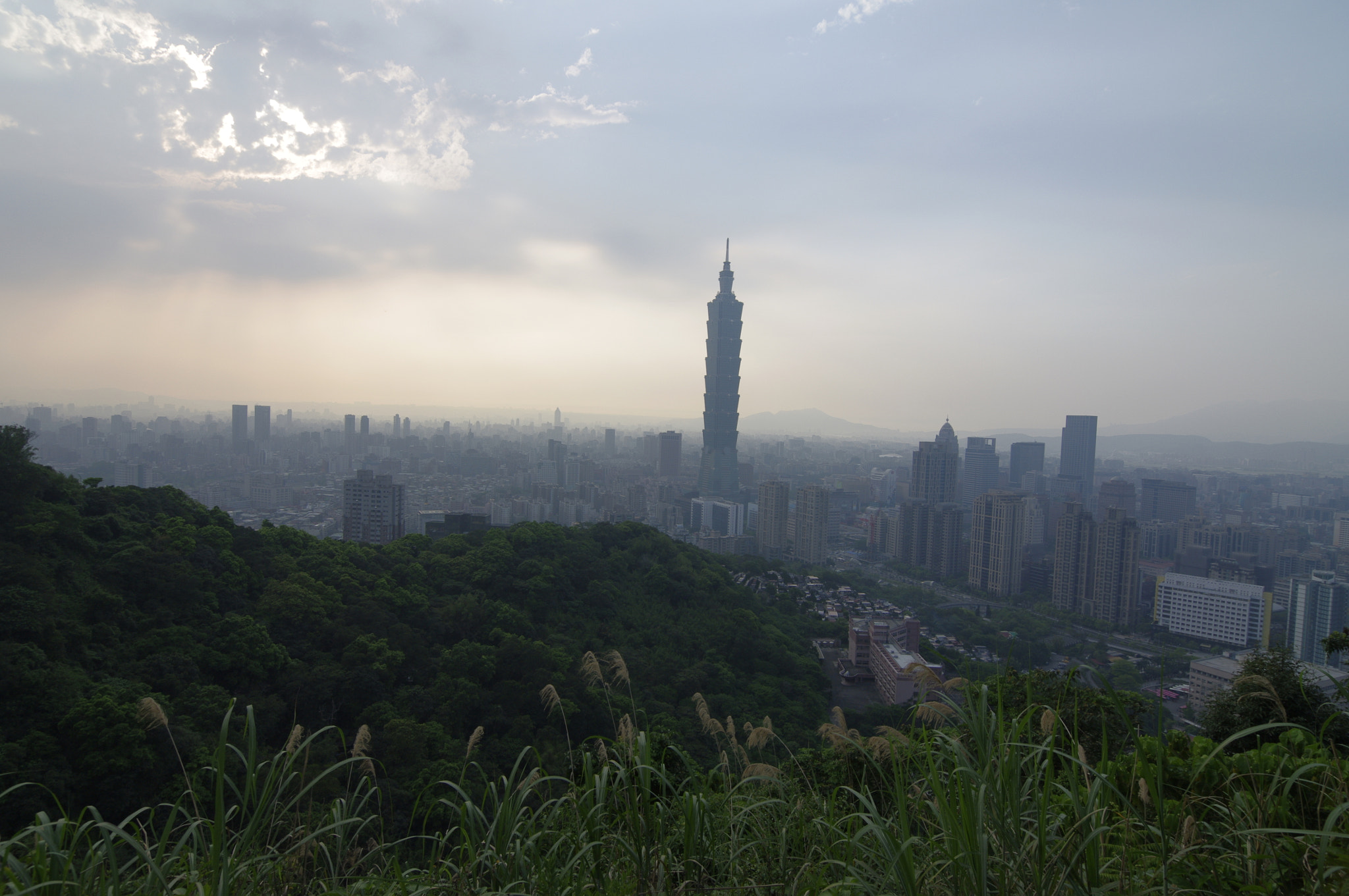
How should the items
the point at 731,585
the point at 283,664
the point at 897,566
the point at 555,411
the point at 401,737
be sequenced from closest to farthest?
1. the point at 401,737
2. the point at 283,664
3. the point at 731,585
4. the point at 897,566
5. the point at 555,411

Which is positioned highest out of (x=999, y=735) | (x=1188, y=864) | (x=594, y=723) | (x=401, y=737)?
(x=999, y=735)

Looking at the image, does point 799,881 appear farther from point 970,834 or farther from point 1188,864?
point 1188,864

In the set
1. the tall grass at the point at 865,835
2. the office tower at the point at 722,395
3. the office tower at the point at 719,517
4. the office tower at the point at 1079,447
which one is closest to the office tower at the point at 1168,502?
the office tower at the point at 1079,447

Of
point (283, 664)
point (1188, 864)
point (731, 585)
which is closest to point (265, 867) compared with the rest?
point (1188, 864)

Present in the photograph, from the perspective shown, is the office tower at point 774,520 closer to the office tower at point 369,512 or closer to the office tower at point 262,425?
the office tower at point 369,512

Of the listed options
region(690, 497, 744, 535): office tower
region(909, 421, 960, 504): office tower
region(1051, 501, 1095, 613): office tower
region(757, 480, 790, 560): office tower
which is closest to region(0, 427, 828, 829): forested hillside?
region(1051, 501, 1095, 613): office tower

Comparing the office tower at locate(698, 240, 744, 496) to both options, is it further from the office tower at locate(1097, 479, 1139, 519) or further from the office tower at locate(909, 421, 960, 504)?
the office tower at locate(1097, 479, 1139, 519)

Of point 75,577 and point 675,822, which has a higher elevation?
point 675,822
